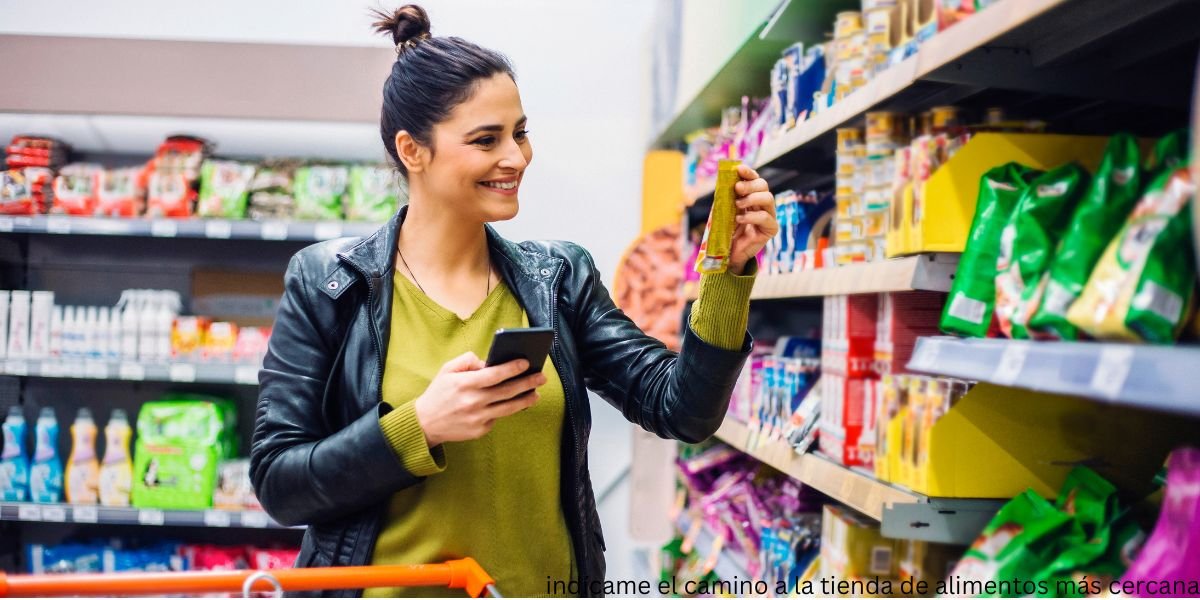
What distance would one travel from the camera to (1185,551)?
115 centimetres

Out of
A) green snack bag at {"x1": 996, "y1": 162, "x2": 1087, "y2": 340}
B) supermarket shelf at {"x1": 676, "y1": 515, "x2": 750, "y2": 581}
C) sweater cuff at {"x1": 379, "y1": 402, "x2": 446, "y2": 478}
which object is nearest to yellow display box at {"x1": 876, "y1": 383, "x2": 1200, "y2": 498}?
green snack bag at {"x1": 996, "y1": 162, "x2": 1087, "y2": 340}

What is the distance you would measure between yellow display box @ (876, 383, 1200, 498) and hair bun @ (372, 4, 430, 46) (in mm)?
1149

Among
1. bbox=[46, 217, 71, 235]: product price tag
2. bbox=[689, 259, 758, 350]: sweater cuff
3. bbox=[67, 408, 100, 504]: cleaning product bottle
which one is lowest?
bbox=[67, 408, 100, 504]: cleaning product bottle

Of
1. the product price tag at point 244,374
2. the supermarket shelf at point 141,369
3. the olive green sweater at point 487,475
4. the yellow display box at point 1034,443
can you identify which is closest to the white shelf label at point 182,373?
the supermarket shelf at point 141,369

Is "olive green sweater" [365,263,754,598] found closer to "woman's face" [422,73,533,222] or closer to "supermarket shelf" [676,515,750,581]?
"woman's face" [422,73,533,222]

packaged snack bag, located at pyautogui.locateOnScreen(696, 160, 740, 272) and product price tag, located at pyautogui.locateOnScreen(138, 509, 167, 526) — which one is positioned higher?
packaged snack bag, located at pyautogui.locateOnScreen(696, 160, 740, 272)

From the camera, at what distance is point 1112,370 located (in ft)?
3.44

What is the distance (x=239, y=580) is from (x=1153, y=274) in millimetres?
1184

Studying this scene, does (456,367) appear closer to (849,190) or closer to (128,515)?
(849,190)

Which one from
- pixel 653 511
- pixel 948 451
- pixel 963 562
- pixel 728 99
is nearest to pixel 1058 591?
pixel 963 562

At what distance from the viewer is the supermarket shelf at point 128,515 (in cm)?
353

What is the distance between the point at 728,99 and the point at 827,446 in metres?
1.81

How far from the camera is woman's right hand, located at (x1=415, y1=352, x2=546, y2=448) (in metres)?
1.43

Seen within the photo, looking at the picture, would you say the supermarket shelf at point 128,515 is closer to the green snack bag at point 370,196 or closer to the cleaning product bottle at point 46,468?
the cleaning product bottle at point 46,468
